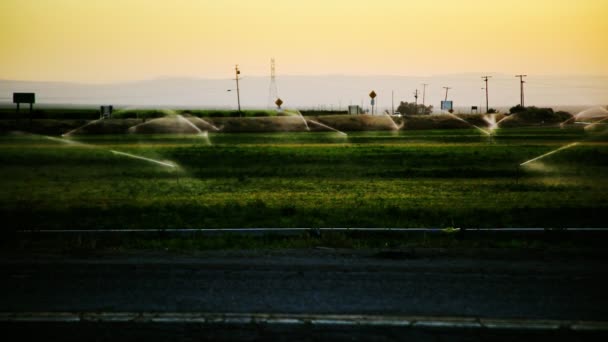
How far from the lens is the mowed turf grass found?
12.6m

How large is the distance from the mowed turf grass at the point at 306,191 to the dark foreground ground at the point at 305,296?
3567mm

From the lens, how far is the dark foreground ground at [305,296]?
5586 mm

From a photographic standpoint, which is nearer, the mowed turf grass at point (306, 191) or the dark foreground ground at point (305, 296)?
the dark foreground ground at point (305, 296)

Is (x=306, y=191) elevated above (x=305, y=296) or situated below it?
above

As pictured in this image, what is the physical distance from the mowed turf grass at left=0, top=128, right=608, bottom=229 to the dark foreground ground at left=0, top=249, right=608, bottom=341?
3567 millimetres

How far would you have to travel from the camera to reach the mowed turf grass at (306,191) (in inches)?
495

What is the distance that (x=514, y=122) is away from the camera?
88.3 meters

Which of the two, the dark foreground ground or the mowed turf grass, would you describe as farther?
the mowed turf grass

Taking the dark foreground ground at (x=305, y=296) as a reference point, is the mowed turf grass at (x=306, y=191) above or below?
above

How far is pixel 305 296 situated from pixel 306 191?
Answer: 1058 cm

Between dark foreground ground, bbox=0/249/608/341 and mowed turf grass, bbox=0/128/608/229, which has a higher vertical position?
mowed turf grass, bbox=0/128/608/229

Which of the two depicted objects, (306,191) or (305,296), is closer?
(305,296)

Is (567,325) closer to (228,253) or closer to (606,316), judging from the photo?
(606,316)

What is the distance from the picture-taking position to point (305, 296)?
664 cm
